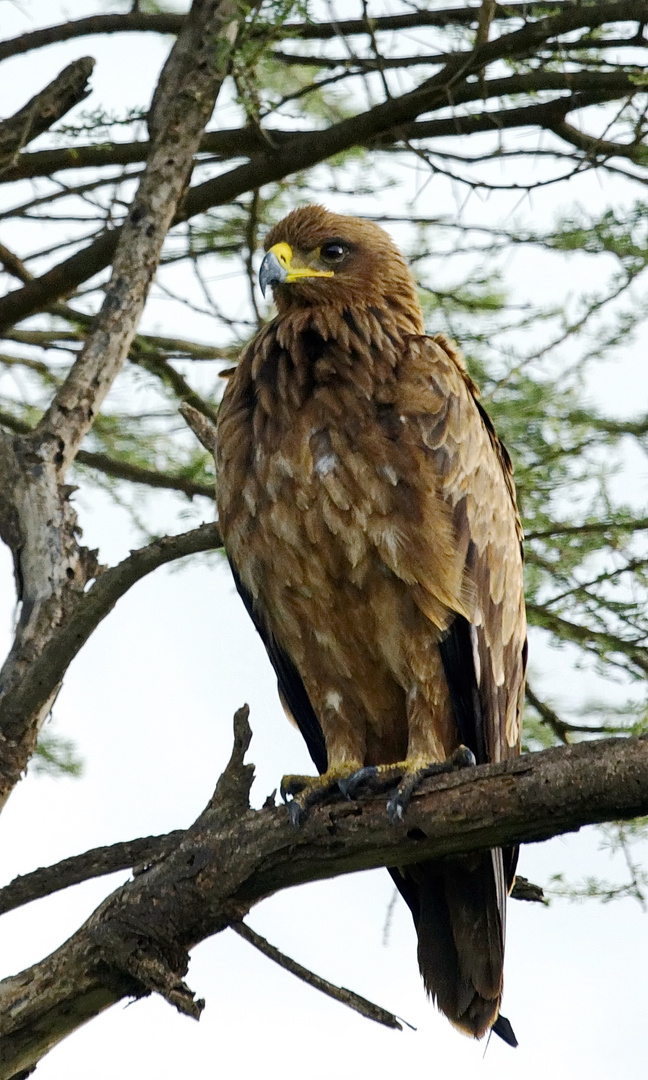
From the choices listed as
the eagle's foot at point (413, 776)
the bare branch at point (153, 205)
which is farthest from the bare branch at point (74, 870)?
the bare branch at point (153, 205)

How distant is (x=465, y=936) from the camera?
13.0 ft

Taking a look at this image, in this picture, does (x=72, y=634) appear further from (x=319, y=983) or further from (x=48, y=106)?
(x=48, y=106)

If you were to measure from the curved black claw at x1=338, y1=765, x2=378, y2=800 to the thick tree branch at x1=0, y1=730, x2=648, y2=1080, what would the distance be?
447 millimetres

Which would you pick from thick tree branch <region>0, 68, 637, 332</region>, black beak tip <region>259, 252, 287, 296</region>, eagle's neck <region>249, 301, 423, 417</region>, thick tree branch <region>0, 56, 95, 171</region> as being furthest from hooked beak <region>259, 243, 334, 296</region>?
thick tree branch <region>0, 56, 95, 171</region>

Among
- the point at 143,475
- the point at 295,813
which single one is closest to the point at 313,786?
the point at 295,813

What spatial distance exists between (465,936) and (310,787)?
2.34 ft

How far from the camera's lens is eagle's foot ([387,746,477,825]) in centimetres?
317

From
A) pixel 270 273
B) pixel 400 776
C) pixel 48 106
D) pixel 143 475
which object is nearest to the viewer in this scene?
pixel 400 776

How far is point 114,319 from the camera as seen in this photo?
4695 mm

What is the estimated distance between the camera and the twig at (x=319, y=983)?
3.05m

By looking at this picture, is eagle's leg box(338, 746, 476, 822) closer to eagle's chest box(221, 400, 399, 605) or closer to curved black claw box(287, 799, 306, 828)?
curved black claw box(287, 799, 306, 828)

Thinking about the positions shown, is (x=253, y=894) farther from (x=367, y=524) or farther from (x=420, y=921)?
(x=367, y=524)

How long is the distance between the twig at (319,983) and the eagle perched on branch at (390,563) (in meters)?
0.55

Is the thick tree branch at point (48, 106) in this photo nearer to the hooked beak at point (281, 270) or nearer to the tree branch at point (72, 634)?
the hooked beak at point (281, 270)
